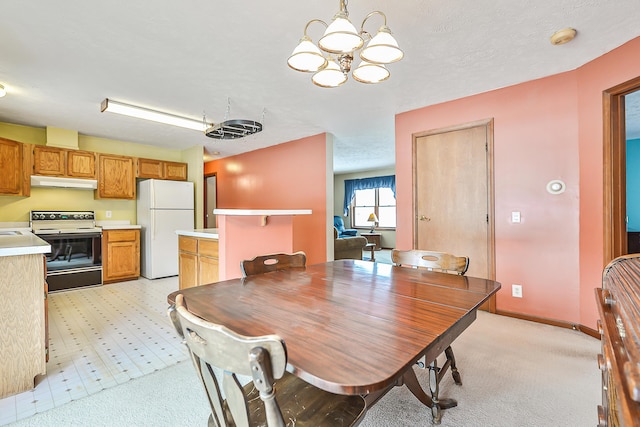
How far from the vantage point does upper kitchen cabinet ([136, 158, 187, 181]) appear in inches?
200

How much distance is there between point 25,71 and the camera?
2641 millimetres

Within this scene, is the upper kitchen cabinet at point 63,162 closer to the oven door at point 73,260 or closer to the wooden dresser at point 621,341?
the oven door at point 73,260

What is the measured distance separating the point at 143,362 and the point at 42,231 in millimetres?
3118

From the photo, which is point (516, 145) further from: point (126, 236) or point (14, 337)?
point (126, 236)

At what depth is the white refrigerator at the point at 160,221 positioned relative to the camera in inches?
187

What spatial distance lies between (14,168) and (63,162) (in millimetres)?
553

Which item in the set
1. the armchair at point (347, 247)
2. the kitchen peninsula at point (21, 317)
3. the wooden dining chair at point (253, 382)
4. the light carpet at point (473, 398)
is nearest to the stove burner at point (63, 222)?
the kitchen peninsula at point (21, 317)

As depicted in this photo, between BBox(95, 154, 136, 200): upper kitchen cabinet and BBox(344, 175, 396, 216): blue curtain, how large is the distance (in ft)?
20.0

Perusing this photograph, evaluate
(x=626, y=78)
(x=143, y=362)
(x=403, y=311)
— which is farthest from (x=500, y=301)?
(x=143, y=362)

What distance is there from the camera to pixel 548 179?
2.79m

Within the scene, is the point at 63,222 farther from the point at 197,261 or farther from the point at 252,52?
the point at 252,52

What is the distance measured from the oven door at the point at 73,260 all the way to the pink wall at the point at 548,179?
5.27 m

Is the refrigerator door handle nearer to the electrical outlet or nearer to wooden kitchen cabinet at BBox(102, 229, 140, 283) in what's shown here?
wooden kitchen cabinet at BBox(102, 229, 140, 283)

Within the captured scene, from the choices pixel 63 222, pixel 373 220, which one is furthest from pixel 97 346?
pixel 373 220
